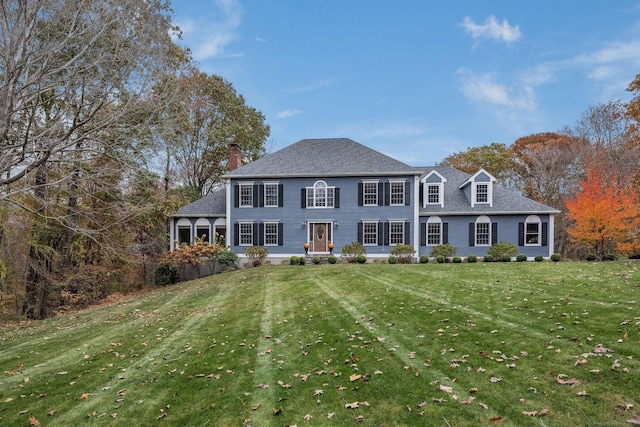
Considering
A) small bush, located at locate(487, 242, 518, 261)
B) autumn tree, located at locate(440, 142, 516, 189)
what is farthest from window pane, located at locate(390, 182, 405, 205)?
autumn tree, located at locate(440, 142, 516, 189)

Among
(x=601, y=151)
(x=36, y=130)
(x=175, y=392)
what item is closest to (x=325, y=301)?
(x=175, y=392)

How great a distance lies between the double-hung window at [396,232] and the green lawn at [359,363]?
35.8 feet

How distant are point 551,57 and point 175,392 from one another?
75.7 ft

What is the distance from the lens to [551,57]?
1992 centimetres

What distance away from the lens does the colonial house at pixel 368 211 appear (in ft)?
72.8

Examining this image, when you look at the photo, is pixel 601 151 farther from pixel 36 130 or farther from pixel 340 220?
pixel 36 130

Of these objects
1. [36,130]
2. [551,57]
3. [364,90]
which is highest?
[551,57]

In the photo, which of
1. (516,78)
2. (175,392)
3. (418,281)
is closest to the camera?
(175,392)

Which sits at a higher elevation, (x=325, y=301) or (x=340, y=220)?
(x=340, y=220)

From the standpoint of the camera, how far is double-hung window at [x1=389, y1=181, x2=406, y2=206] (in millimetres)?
22297

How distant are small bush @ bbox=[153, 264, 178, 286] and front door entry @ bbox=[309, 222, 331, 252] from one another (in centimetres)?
829

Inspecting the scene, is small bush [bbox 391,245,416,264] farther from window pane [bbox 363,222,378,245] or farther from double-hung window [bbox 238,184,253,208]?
double-hung window [bbox 238,184,253,208]

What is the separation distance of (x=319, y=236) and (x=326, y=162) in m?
4.61

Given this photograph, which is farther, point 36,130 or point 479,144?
point 479,144
